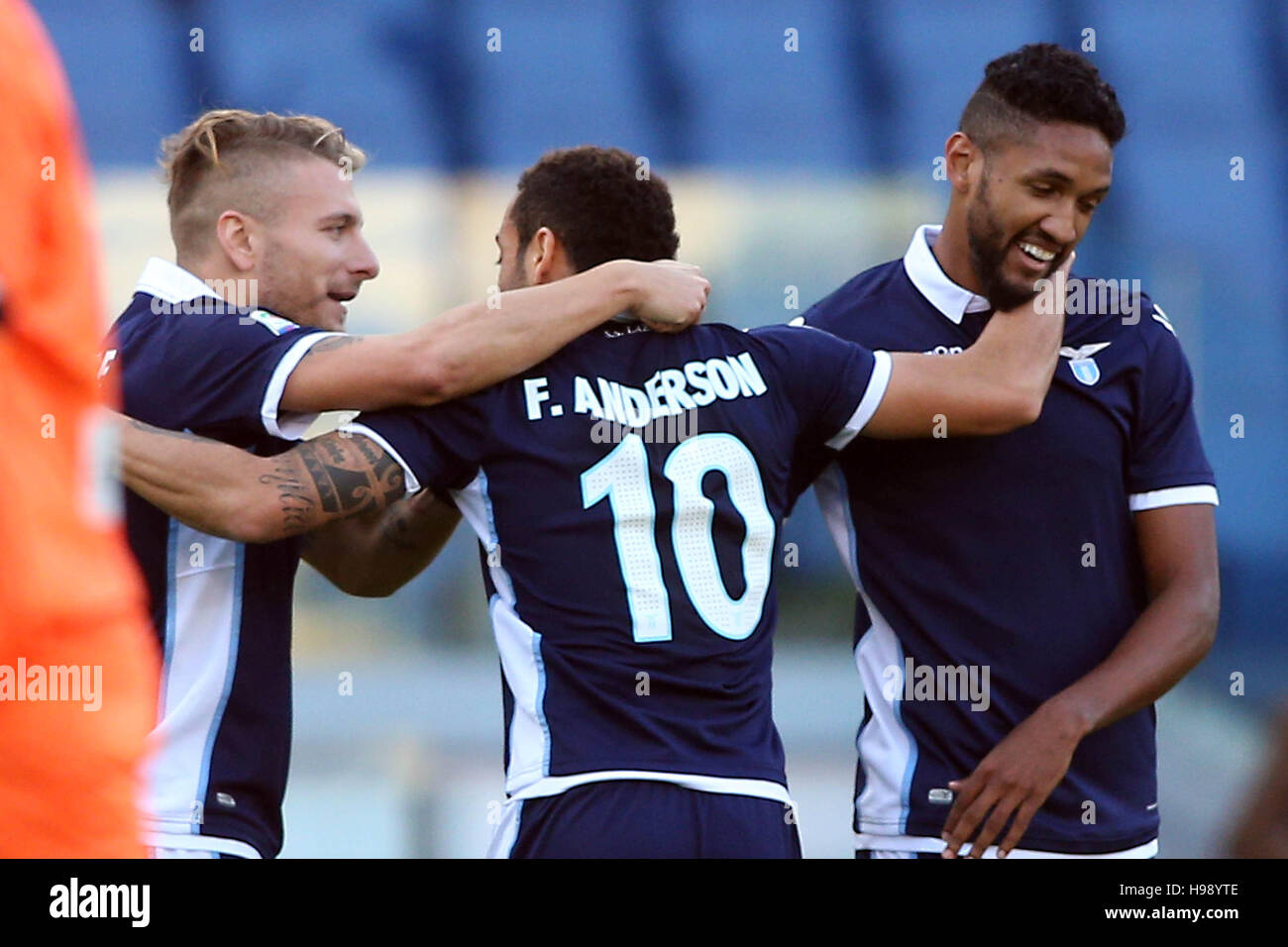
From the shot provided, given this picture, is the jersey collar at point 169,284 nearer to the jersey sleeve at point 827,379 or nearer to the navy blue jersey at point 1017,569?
the jersey sleeve at point 827,379

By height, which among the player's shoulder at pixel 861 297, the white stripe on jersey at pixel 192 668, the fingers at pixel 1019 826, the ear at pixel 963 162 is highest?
the ear at pixel 963 162

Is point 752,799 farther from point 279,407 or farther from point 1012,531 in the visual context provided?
point 279,407

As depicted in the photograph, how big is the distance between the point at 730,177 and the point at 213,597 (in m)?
3.47

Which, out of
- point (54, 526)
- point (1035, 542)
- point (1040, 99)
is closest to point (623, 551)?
point (1035, 542)

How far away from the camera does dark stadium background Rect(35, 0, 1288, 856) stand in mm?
5555

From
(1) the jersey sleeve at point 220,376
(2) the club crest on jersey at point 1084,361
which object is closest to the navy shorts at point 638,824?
(1) the jersey sleeve at point 220,376

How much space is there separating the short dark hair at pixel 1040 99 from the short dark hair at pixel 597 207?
616 mm

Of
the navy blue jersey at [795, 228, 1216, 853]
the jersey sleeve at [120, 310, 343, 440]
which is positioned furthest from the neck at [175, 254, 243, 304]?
the navy blue jersey at [795, 228, 1216, 853]

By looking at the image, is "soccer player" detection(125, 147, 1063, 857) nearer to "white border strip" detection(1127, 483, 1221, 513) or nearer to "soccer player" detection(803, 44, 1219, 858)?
"soccer player" detection(803, 44, 1219, 858)

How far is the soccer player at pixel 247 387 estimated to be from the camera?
252 centimetres

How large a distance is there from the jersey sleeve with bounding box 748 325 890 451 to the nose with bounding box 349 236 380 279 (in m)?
0.80

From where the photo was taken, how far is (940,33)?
5.84m
